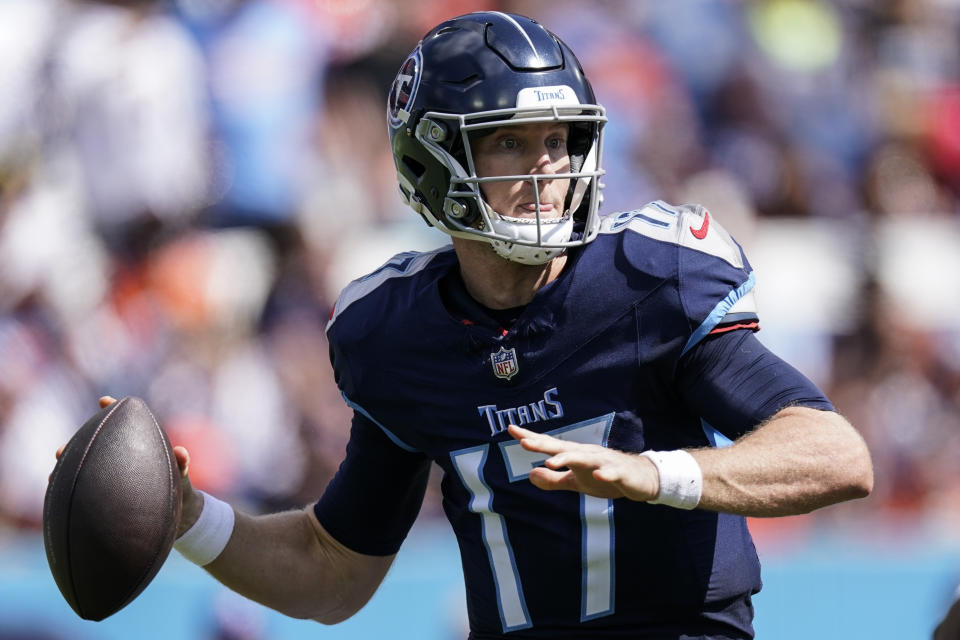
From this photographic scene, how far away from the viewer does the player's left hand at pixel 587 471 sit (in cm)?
200

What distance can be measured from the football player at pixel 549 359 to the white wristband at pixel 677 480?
113 millimetres

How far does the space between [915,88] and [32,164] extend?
466 cm

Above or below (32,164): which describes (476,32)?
above

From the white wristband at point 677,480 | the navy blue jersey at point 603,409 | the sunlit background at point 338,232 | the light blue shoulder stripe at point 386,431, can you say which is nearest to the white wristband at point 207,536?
the light blue shoulder stripe at point 386,431

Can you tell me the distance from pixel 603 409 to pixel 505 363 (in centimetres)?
20

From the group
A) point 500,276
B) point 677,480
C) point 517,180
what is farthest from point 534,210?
point 677,480

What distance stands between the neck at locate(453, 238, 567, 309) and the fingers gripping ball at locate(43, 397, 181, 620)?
71 centimetres

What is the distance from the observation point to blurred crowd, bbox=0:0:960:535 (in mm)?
5816

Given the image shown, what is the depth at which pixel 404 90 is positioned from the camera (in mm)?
2811

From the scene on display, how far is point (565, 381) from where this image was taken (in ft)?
8.26

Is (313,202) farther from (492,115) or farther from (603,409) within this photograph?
(603,409)

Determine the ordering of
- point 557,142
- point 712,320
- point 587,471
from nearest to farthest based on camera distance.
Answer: point 587,471 < point 712,320 < point 557,142

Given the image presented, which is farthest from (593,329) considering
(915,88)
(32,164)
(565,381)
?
(915,88)

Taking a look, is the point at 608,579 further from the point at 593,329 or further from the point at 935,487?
the point at 935,487
